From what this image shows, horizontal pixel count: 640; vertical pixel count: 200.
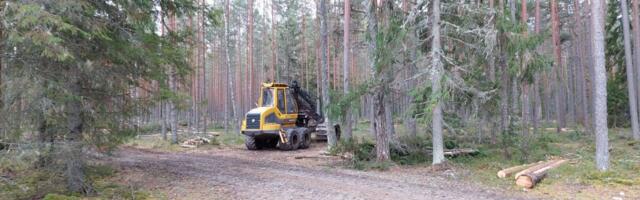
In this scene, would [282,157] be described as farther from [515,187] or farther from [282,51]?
[282,51]

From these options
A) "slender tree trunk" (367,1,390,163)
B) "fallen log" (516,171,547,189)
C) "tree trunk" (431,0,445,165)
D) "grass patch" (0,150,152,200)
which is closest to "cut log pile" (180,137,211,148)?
"grass patch" (0,150,152,200)

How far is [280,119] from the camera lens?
1553 centimetres

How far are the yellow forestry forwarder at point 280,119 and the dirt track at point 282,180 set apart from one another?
2197 mm

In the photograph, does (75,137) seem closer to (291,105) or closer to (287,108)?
(287,108)

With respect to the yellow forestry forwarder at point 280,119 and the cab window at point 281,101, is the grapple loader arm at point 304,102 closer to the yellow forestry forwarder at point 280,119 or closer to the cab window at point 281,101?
the yellow forestry forwarder at point 280,119

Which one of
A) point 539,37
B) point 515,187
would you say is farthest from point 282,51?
point 515,187

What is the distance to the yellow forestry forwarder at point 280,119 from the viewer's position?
1531cm

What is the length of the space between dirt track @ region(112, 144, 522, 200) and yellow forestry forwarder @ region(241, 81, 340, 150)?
2197 mm

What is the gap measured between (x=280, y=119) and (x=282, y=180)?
6.33 m

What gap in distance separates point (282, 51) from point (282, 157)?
18918mm

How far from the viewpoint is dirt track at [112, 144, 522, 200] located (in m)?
7.91

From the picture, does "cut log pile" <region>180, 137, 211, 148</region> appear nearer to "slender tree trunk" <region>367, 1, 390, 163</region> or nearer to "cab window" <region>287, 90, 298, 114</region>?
"cab window" <region>287, 90, 298, 114</region>

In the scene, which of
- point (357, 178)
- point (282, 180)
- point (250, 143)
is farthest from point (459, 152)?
point (250, 143)

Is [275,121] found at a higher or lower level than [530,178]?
higher
